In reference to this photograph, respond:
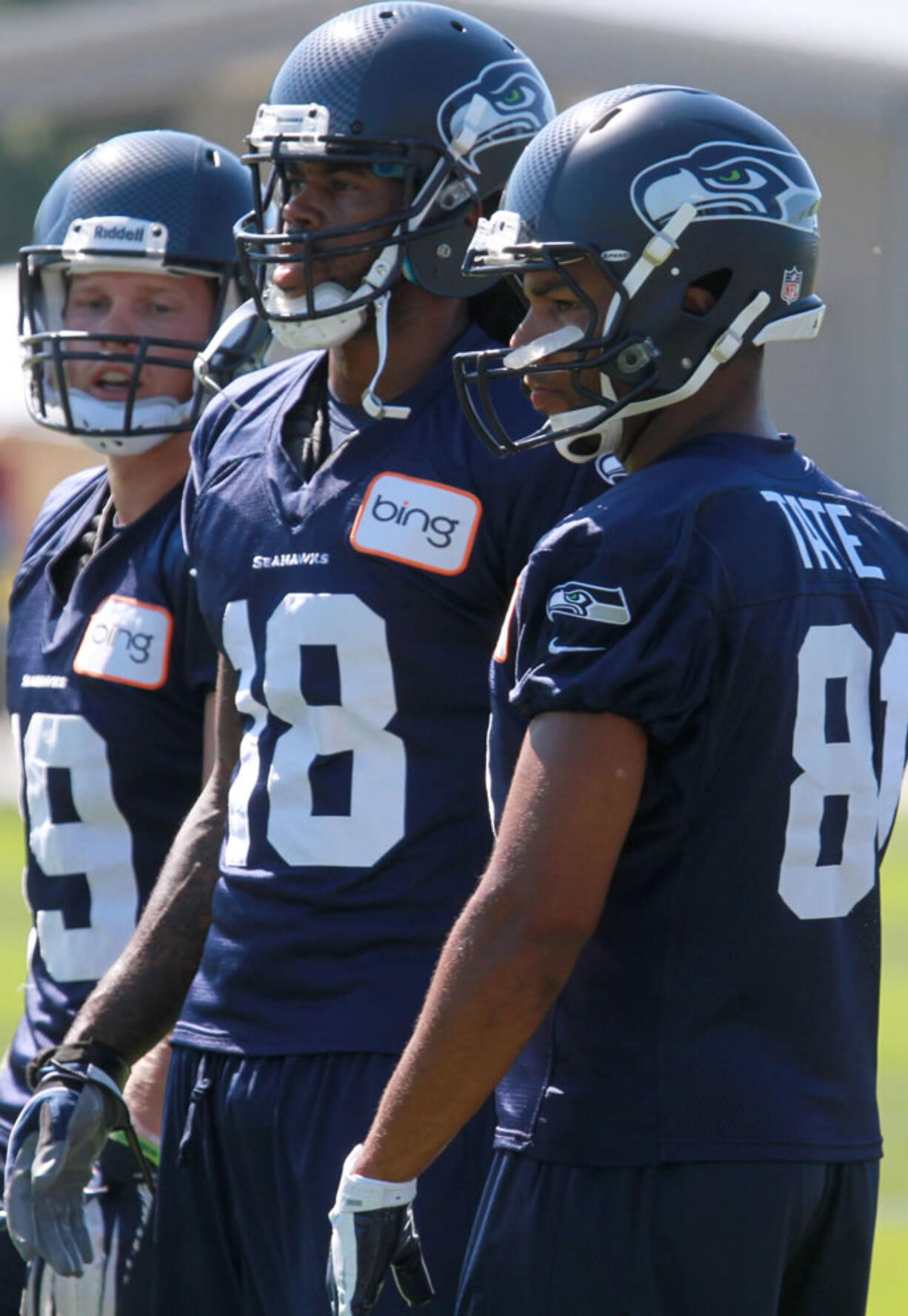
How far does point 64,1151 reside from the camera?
3.01 metres

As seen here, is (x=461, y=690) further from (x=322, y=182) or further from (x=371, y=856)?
(x=322, y=182)

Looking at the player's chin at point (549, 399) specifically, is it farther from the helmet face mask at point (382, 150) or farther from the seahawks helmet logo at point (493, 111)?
the seahawks helmet logo at point (493, 111)

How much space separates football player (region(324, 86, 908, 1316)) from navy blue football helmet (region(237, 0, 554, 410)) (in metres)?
0.59

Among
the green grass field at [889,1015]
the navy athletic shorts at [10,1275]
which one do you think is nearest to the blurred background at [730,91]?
the green grass field at [889,1015]

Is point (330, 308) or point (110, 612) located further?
point (110, 612)

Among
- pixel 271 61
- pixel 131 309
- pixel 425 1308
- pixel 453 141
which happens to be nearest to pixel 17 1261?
pixel 425 1308

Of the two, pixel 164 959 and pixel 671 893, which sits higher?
pixel 671 893

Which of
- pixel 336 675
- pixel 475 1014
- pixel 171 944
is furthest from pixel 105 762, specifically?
pixel 475 1014

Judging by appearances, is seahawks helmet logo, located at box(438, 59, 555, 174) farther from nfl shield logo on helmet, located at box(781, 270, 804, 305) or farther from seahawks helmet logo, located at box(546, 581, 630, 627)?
seahawks helmet logo, located at box(546, 581, 630, 627)

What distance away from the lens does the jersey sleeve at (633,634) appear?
2143mm

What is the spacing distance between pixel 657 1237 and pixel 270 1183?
2.58ft

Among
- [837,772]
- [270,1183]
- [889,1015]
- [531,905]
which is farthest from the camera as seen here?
[889,1015]

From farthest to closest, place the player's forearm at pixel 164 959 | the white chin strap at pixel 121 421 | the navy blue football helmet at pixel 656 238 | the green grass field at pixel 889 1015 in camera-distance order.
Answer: the green grass field at pixel 889 1015 → the white chin strap at pixel 121 421 → the player's forearm at pixel 164 959 → the navy blue football helmet at pixel 656 238

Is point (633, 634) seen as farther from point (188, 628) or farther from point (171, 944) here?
point (188, 628)
